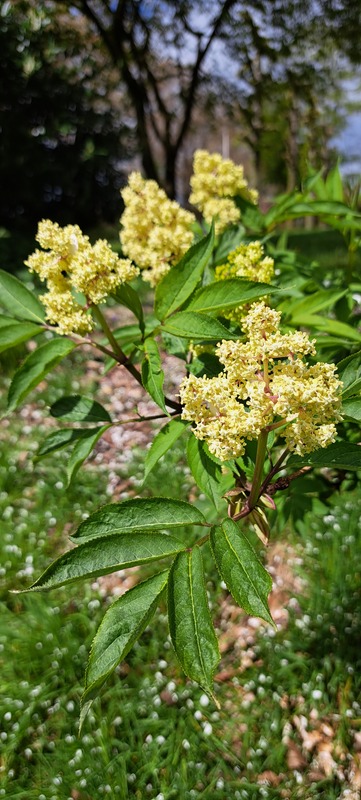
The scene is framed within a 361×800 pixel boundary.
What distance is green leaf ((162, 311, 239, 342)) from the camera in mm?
907

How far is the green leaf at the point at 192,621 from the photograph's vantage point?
0.76m

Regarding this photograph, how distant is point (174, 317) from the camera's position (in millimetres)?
1028

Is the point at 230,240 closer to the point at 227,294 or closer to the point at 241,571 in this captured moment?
the point at 227,294

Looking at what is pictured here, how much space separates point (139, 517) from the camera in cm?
91

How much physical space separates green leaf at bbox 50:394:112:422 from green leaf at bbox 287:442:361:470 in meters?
0.58

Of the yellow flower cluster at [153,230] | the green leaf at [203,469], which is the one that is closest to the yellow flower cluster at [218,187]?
the yellow flower cluster at [153,230]

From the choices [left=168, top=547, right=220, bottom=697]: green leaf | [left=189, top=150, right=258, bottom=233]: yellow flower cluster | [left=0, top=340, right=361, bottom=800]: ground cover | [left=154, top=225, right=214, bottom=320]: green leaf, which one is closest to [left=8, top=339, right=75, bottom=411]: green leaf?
[left=154, top=225, right=214, bottom=320]: green leaf

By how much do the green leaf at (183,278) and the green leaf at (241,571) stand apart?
1.47 ft

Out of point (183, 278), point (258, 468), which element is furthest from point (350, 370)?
point (183, 278)

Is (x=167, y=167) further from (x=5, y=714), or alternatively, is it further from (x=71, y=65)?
(x=5, y=714)

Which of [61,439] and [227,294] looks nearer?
[227,294]

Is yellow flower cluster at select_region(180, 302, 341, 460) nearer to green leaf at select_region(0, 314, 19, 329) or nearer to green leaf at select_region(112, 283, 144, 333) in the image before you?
green leaf at select_region(112, 283, 144, 333)

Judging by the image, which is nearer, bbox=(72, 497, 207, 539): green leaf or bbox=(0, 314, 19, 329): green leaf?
bbox=(72, 497, 207, 539): green leaf

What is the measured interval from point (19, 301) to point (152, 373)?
0.48m
